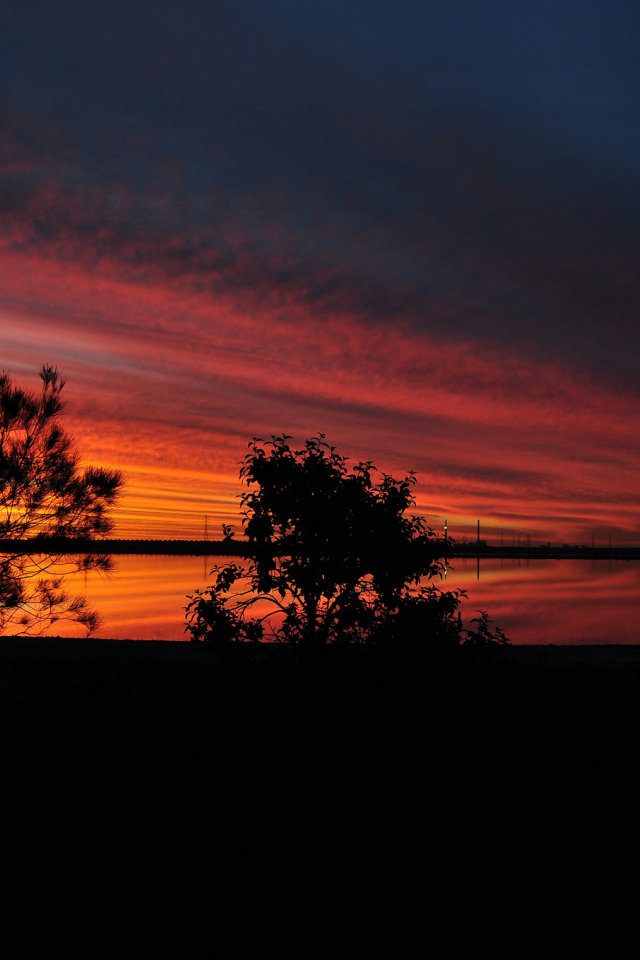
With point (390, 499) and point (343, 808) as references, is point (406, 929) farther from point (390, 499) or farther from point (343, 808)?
point (390, 499)

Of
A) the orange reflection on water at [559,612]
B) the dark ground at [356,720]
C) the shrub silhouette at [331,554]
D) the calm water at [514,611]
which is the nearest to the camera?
the dark ground at [356,720]

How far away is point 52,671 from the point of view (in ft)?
43.4

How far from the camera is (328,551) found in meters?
10.3

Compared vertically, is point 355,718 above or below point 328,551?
below

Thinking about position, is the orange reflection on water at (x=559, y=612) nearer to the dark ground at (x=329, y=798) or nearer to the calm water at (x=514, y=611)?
the calm water at (x=514, y=611)

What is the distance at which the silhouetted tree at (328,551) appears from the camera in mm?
10141

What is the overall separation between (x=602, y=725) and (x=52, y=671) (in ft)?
32.8

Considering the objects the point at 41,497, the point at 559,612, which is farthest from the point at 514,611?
the point at 41,497

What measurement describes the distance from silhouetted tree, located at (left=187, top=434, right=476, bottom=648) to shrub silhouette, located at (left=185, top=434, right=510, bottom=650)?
0.05ft

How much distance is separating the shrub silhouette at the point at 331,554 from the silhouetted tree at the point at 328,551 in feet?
0.05

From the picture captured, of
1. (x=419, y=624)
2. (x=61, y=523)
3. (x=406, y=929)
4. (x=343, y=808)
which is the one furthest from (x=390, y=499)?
(x=61, y=523)

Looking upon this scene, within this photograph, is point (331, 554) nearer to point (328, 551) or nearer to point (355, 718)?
point (328, 551)

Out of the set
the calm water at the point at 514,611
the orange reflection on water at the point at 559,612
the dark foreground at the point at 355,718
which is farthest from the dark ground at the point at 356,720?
the orange reflection on water at the point at 559,612

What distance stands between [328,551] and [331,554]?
0.23 feet
